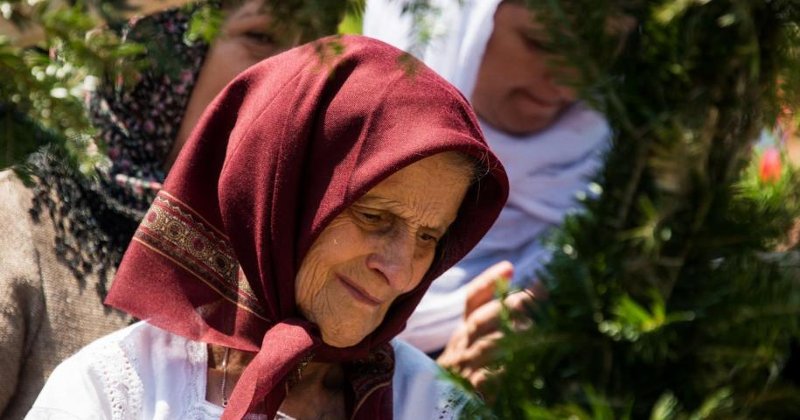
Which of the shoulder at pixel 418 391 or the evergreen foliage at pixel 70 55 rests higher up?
the evergreen foliage at pixel 70 55

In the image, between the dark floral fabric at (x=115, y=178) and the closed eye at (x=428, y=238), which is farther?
the dark floral fabric at (x=115, y=178)

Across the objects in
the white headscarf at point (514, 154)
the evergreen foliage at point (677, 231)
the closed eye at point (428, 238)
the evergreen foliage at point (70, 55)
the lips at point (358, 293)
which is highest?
the evergreen foliage at point (70, 55)

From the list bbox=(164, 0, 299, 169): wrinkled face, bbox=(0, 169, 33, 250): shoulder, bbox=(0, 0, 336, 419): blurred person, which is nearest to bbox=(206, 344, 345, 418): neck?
bbox=(0, 0, 336, 419): blurred person

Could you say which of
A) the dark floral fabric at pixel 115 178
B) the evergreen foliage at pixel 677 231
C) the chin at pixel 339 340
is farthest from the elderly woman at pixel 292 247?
the evergreen foliage at pixel 677 231

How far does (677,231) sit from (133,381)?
1.49 metres

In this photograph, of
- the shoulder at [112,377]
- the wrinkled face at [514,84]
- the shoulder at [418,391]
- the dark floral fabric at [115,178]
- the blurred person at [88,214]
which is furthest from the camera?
the wrinkled face at [514,84]

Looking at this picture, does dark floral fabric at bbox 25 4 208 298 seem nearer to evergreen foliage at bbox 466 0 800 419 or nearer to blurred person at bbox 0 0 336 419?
blurred person at bbox 0 0 336 419

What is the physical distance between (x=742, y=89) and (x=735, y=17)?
86mm

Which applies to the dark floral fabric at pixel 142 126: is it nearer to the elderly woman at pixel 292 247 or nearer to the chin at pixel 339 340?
the elderly woman at pixel 292 247

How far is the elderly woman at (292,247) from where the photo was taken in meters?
2.50

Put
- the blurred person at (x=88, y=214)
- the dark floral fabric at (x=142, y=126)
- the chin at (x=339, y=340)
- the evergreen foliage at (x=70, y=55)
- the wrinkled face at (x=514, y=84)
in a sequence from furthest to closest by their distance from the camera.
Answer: the wrinkled face at (x=514, y=84) → the dark floral fabric at (x=142, y=126) → the blurred person at (x=88, y=214) → the chin at (x=339, y=340) → the evergreen foliage at (x=70, y=55)

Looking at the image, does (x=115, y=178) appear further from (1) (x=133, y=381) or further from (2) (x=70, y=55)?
(2) (x=70, y=55)

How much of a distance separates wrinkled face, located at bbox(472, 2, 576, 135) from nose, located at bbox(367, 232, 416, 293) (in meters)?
1.17

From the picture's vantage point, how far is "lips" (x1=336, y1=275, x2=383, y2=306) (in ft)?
8.50
